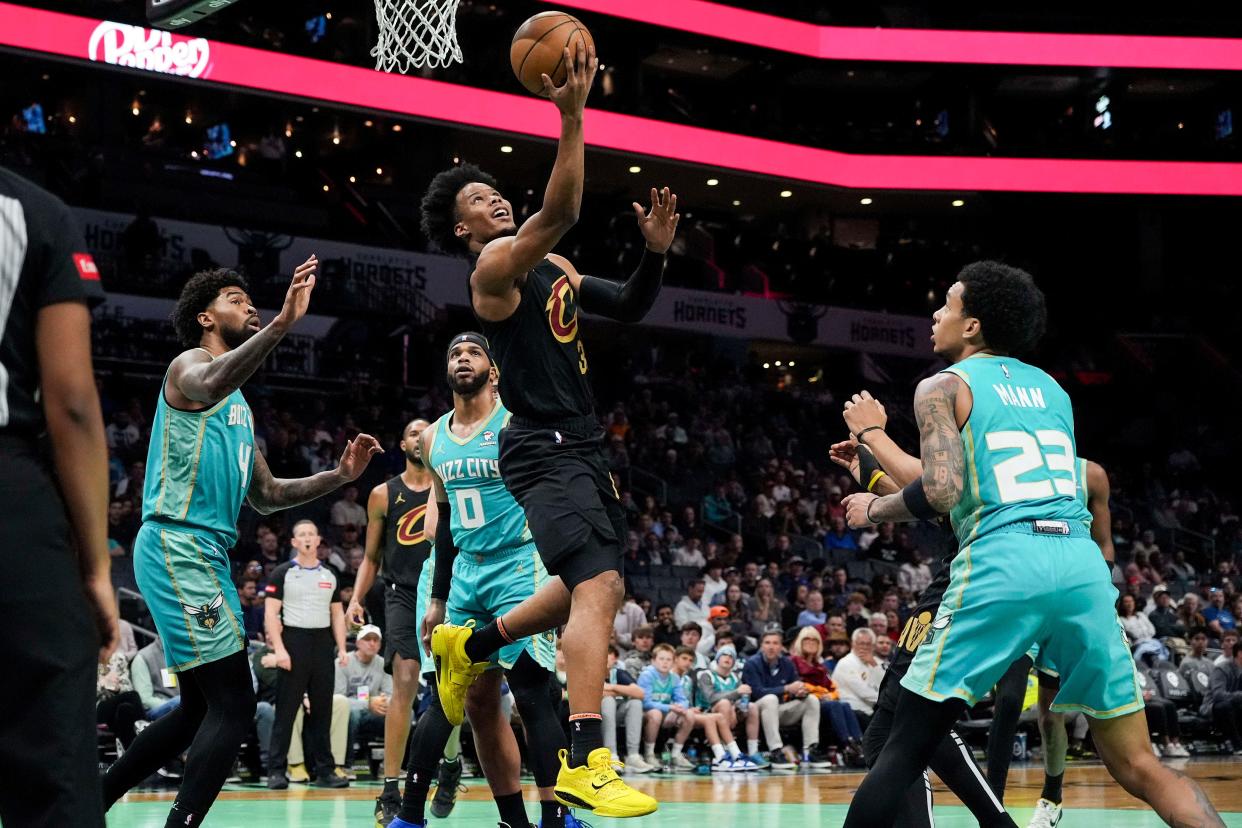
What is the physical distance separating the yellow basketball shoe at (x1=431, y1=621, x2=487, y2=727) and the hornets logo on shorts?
916mm

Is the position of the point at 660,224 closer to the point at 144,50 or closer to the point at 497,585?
the point at 497,585

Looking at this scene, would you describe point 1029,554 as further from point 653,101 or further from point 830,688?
point 653,101

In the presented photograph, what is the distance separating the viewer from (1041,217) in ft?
128

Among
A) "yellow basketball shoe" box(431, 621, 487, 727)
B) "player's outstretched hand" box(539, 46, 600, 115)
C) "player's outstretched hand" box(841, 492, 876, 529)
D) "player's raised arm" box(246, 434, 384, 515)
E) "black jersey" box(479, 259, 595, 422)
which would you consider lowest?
"yellow basketball shoe" box(431, 621, 487, 727)

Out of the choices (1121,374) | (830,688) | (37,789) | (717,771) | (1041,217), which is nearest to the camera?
(37,789)

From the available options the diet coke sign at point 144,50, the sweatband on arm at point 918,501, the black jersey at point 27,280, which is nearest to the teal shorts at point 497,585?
the sweatband on arm at point 918,501

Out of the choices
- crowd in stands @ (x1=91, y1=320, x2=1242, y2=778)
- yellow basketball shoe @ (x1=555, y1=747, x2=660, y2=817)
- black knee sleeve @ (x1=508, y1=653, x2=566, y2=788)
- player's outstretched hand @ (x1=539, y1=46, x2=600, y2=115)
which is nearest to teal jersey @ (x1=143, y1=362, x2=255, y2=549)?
black knee sleeve @ (x1=508, y1=653, x2=566, y2=788)

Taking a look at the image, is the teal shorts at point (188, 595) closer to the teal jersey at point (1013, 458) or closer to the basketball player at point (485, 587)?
the basketball player at point (485, 587)

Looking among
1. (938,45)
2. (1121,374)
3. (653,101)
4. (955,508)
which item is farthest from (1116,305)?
(955,508)

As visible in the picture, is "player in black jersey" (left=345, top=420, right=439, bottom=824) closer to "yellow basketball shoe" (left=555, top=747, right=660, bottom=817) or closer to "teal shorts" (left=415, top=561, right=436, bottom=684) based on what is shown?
"teal shorts" (left=415, top=561, right=436, bottom=684)

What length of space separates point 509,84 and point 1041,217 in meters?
18.3

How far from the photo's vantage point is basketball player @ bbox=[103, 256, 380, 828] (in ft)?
17.6

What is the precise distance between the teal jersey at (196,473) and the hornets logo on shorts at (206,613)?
36 cm

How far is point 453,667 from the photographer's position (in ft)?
19.0
